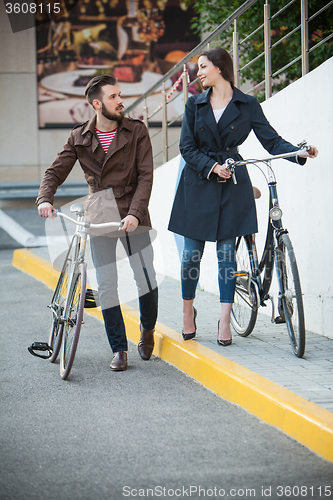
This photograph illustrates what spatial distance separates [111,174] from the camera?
424cm

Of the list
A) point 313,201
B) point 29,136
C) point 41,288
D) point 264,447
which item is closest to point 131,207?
point 313,201

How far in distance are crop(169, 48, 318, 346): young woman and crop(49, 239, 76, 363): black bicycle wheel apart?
779 millimetres

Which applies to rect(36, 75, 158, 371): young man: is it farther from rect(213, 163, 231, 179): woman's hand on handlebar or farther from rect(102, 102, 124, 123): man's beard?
rect(213, 163, 231, 179): woman's hand on handlebar

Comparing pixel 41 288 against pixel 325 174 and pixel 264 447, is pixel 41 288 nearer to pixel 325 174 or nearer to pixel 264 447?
pixel 325 174

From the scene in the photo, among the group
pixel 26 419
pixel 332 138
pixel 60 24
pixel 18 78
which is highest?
pixel 60 24

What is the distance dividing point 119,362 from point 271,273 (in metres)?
1.22

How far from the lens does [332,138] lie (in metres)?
4.39

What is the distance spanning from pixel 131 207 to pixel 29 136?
15963 mm

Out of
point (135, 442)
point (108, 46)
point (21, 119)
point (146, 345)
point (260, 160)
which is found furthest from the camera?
point (21, 119)

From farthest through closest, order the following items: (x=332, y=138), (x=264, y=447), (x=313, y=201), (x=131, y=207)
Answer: (x=313, y=201), (x=332, y=138), (x=131, y=207), (x=264, y=447)

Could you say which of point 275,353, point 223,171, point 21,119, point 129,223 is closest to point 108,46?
point 21,119

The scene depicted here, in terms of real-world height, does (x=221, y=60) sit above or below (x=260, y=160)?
above

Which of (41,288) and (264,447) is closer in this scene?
(264,447)

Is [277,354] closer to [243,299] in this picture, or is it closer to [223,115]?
[243,299]
